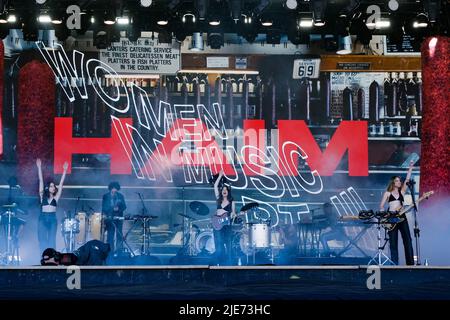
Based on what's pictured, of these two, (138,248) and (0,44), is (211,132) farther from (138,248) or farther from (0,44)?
(0,44)

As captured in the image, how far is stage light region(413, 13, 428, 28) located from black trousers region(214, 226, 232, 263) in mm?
4641

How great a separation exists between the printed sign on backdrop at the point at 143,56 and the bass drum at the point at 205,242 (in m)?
3.42

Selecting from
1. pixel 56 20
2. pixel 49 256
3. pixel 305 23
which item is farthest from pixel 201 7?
pixel 49 256

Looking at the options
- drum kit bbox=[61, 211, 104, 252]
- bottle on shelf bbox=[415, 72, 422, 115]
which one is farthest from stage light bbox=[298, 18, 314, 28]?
drum kit bbox=[61, 211, 104, 252]

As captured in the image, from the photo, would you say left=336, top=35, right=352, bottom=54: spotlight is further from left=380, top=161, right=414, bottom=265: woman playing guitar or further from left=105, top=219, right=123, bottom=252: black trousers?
left=105, top=219, right=123, bottom=252: black trousers

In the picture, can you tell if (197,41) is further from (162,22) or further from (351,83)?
(351,83)

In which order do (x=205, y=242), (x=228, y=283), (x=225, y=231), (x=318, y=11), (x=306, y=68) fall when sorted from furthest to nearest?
(x=306, y=68), (x=205, y=242), (x=318, y=11), (x=225, y=231), (x=228, y=283)

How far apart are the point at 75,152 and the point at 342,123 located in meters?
5.04

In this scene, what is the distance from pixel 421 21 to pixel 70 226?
669 centimetres

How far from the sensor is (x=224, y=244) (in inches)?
480

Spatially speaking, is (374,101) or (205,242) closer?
(205,242)

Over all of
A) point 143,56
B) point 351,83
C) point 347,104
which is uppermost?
point 143,56

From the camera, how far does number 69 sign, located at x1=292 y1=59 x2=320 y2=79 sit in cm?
1490

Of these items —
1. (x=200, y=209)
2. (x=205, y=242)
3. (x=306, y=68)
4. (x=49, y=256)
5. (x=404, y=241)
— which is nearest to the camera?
Answer: (x=49, y=256)
